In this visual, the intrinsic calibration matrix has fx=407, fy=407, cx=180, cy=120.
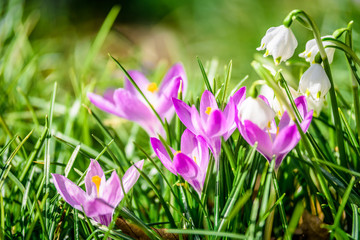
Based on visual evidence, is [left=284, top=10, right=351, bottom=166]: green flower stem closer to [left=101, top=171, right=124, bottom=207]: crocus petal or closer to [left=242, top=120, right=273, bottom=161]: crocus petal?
[left=242, top=120, right=273, bottom=161]: crocus petal

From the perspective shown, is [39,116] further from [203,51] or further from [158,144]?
[203,51]

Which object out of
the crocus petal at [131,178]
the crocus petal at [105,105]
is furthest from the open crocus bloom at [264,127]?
the crocus petal at [105,105]

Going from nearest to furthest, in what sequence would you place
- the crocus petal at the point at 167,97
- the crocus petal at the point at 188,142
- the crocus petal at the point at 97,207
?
the crocus petal at the point at 97,207
the crocus petal at the point at 188,142
the crocus petal at the point at 167,97

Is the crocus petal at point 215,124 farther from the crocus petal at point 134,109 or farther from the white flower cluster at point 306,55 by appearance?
the crocus petal at point 134,109

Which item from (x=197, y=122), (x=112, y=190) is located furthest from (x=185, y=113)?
(x=112, y=190)

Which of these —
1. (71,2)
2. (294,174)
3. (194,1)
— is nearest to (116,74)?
(294,174)

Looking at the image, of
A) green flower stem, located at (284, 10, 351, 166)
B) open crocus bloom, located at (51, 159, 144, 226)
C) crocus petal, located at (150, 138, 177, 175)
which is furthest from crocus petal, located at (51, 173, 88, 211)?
green flower stem, located at (284, 10, 351, 166)
